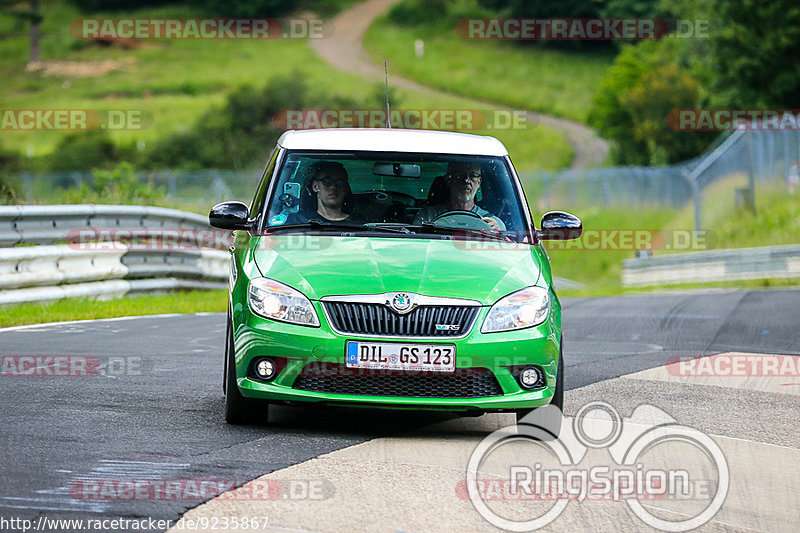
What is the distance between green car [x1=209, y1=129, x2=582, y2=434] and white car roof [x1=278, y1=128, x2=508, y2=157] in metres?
0.38

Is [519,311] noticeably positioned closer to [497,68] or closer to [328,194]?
[328,194]

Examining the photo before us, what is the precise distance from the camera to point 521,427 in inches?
303

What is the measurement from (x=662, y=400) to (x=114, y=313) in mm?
7883

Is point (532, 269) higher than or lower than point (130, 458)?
higher

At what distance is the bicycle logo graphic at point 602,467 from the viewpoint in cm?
576

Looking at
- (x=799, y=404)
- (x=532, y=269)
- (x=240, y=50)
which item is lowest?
(x=799, y=404)

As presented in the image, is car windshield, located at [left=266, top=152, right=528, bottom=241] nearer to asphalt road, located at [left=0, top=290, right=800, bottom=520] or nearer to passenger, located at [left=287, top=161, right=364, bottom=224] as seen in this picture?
passenger, located at [left=287, top=161, right=364, bottom=224]

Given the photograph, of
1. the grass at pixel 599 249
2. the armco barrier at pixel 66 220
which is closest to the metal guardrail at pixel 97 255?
the armco barrier at pixel 66 220

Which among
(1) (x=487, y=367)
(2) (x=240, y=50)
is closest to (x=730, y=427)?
(1) (x=487, y=367)

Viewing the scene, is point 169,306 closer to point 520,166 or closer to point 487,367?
point 487,367

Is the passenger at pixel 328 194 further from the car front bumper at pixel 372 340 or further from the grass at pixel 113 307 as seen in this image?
the grass at pixel 113 307

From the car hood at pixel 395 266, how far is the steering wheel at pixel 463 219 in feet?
0.87

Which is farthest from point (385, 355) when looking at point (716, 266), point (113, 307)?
point (716, 266)

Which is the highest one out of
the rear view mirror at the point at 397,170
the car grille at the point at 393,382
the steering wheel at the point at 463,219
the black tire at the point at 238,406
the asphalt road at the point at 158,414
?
the rear view mirror at the point at 397,170
